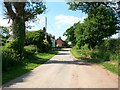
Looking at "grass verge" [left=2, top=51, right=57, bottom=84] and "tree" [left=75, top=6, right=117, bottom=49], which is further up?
"tree" [left=75, top=6, right=117, bottom=49]

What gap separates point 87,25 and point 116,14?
187 inches

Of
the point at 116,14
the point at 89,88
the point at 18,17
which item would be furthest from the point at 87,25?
the point at 89,88

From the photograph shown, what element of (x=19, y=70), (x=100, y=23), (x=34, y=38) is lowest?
(x=19, y=70)

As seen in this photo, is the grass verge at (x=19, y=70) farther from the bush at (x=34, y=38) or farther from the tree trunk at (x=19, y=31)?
the bush at (x=34, y=38)

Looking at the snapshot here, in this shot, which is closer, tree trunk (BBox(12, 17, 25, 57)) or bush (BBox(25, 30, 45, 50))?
tree trunk (BBox(12, 17, 25, 57))

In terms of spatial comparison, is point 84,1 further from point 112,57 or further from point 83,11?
point 112,57

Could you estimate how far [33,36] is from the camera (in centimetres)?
6544

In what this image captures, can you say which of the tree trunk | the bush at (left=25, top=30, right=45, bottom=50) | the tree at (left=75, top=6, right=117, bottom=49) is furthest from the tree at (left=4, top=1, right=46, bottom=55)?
the bush at (left=25, top=30, right=45, bottom=50)

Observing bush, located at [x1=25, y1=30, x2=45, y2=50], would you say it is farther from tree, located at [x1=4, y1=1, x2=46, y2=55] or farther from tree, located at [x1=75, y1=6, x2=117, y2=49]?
tree, located at [x1=4, y1=1, x2=46, y2=55]

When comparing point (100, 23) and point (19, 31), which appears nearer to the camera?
point (19, 31)

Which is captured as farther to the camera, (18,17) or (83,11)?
(83,11)

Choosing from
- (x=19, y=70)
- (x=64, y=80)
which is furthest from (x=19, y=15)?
(x=64, y=80)

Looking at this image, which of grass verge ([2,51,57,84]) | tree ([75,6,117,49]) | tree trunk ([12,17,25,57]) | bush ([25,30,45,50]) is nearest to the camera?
grass verge ([2,51,57,84])

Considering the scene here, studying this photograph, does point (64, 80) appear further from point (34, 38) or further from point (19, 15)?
point (34, 38)
